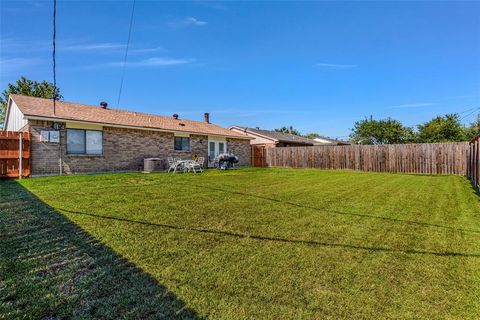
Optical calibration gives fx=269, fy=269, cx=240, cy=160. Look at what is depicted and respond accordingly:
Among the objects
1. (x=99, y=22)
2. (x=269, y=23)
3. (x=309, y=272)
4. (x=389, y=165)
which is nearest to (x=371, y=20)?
(x=269, y=23)

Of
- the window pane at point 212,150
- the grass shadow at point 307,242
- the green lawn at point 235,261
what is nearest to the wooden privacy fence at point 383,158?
the window pane at point 212,150

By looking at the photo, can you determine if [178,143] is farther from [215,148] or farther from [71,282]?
[71,282]

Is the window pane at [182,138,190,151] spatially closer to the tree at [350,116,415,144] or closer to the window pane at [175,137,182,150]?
the window pane at [175,137,182,150]

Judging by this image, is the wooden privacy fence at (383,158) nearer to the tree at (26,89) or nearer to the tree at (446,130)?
the tree at (446,130)

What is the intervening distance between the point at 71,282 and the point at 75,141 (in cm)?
1181

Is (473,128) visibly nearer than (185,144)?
No

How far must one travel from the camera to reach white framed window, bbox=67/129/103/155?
12438 mm

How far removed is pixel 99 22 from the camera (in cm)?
989

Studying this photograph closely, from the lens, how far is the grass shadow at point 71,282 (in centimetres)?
219

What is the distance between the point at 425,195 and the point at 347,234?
548 cm

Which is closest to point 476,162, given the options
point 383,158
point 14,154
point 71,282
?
point 383,158

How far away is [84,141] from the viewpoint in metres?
12.9

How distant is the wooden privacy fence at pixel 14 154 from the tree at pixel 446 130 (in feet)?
126

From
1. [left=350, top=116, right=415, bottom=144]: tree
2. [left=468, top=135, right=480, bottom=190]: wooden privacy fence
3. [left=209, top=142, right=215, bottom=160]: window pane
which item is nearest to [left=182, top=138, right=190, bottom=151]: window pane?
[left=209, top=142, right=215, bottom=160]: window pane
